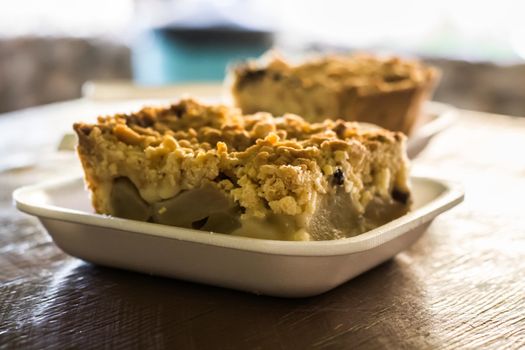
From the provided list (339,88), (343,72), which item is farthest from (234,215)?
(343,72)

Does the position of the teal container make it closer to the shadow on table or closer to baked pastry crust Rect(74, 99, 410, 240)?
baked pastry crust Rect(74, 99, 410, 240)

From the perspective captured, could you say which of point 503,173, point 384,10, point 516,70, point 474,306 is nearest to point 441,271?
point 474,306

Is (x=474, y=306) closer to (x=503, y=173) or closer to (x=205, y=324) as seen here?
(x=205, y=324)

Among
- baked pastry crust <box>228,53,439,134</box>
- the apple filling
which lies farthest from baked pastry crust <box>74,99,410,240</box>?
baked pastry crust <box>228,53,439,134</box>

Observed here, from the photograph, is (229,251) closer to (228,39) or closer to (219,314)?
(219,314)

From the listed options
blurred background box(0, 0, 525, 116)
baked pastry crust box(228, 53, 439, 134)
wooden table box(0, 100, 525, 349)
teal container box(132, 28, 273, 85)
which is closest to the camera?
wooden table box(0, 100, 525, 349)

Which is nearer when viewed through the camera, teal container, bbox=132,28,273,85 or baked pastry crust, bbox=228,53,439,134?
baked pastry crust, bbox=228,53,439,134
